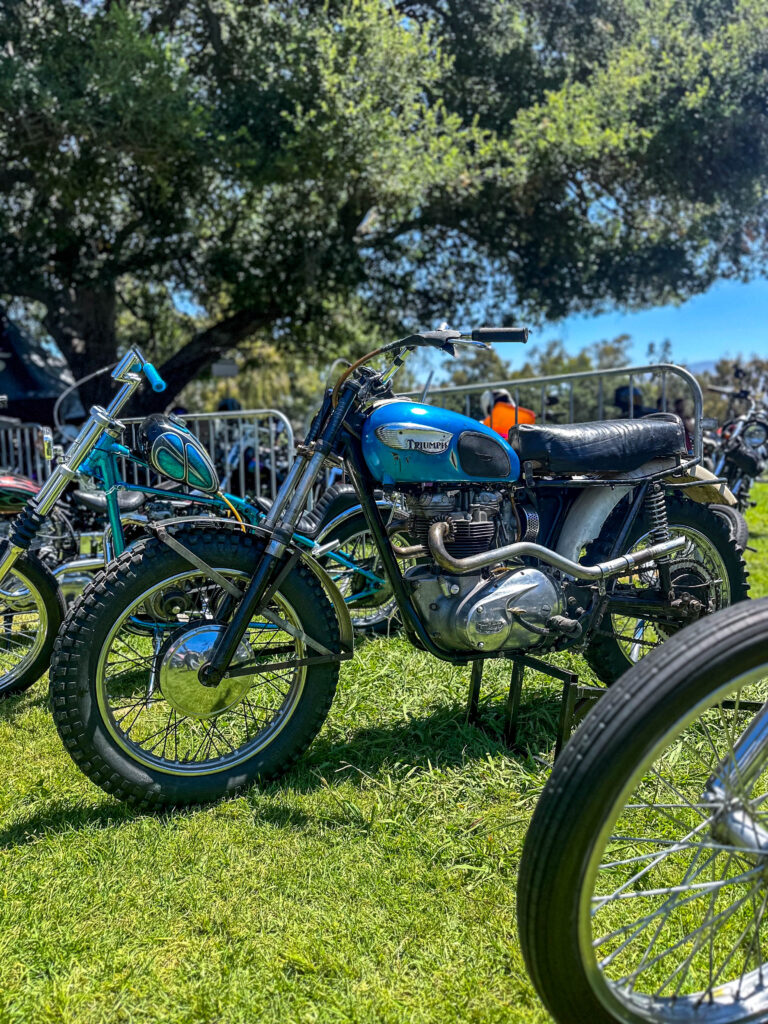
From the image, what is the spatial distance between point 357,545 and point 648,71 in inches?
480

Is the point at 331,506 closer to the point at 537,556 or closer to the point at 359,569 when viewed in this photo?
the point at 359,569

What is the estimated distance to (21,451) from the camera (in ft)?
24.8

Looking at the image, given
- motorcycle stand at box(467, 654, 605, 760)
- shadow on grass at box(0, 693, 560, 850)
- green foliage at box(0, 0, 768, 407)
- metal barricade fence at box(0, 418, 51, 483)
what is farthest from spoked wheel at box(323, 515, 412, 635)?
green foliage at box(0, 0, 768, 407)

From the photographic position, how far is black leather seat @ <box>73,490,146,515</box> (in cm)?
355

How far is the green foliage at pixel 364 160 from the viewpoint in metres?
10.5

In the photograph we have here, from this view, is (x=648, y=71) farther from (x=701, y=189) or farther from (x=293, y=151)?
(x=293, y=151)

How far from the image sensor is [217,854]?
2.13 meters

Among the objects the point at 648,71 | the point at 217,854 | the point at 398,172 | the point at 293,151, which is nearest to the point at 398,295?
the point at 398,172

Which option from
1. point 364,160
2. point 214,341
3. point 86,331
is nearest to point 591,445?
point 364,160

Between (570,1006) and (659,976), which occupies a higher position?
(570,1006)

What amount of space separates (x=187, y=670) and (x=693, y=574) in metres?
1.96

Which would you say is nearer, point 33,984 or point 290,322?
point 33,984

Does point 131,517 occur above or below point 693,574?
above

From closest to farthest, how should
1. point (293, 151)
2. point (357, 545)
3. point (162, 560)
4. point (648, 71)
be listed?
point (162, 560)
point (357, 545)
point (293, 151)
point (648, 71)
